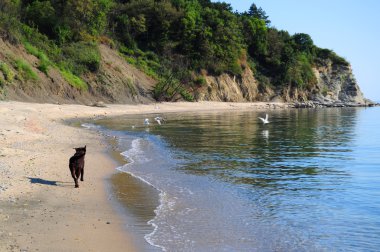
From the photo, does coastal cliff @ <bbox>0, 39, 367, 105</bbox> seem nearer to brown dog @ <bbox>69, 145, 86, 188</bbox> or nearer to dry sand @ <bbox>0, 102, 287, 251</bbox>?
dry sand @ <bbox>0, 102, 287, 251</bbox>

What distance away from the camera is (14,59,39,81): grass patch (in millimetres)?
34375

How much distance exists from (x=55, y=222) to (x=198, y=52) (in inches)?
2296

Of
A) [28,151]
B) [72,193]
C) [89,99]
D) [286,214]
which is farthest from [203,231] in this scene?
[89,99]

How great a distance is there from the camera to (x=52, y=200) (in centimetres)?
880

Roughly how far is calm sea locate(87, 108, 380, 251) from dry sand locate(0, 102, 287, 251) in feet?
2.52

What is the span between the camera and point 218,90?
6550 centimetres

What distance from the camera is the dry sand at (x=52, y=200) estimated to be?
663cm

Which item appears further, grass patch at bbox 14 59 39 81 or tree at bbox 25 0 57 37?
tree at bbox 25 0 57 37

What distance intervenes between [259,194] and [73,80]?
1276 inches

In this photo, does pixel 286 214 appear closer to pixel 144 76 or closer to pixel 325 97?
pixel 144 76

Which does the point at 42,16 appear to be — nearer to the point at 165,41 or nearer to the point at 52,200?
the point at 165,41

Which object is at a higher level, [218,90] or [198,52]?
[198,52]

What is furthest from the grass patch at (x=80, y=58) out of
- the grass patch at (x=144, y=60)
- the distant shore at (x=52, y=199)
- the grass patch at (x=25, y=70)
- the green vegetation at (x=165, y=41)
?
the distant shore at (x=52, y=199)

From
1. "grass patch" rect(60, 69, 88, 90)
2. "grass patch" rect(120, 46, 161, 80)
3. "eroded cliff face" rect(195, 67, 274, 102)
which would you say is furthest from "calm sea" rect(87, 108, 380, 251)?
"eroded cliff face" rect(195, 67, 274, 102)
